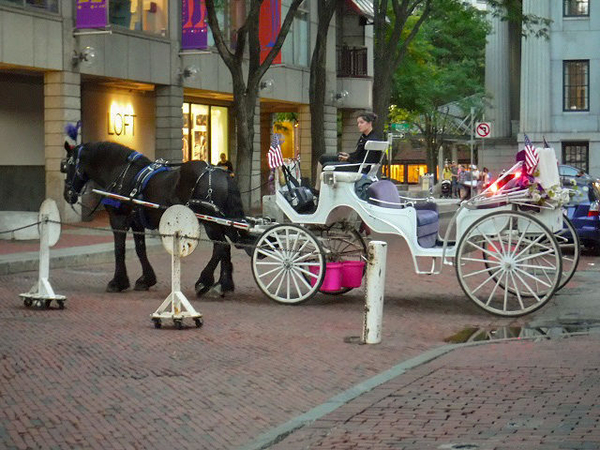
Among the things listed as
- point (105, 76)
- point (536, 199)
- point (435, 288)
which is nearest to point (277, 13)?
point (105, 76)

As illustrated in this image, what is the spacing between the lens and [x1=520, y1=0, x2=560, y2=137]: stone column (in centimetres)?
5953

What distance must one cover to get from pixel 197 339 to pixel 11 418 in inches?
147

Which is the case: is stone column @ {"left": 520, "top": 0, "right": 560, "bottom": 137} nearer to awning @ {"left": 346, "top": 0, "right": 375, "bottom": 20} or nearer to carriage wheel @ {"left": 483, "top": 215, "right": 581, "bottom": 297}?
awning @ {"left": 346, "top": 0, "right": 375, "bottom": 20}

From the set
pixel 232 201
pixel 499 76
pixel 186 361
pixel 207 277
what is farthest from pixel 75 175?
pixel 499 76

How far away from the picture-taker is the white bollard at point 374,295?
11.5 m

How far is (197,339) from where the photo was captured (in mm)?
11578

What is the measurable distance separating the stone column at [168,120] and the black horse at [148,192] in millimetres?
19168

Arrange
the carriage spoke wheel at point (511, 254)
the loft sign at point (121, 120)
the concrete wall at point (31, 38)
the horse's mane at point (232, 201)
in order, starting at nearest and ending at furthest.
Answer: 1. the carriage spoke wheel at point (511, 254)
2. the horse's mane at point (232, 201)
3. the concrete wall at point (31, 38)
4. the loft sign at point (121, 120)

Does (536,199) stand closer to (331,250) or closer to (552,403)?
(331,250)

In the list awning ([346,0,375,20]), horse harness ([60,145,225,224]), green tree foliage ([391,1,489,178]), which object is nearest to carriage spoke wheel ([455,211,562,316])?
horse harness ([60,145,225,224])

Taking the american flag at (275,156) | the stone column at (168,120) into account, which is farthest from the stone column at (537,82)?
the american flag at (275,156)

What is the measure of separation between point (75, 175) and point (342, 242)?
3.88 meters

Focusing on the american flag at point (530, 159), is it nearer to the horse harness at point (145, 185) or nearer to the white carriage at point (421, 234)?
the white carriage at point (421, 234)

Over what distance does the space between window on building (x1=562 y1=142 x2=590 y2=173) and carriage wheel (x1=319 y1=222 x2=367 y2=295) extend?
45850 mm
